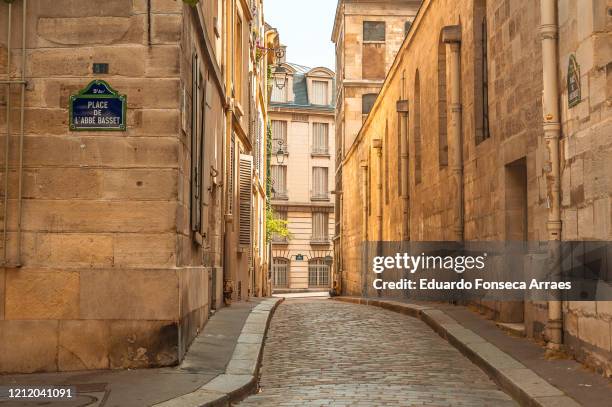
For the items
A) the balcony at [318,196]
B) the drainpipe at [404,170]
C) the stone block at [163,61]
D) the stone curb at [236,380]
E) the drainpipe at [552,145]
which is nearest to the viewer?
the stone curb at [236,380]

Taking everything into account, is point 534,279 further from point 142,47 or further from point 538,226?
point 142,47

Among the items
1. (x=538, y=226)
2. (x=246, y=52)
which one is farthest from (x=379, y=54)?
(x=538, y=226)

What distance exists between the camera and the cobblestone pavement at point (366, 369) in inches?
288

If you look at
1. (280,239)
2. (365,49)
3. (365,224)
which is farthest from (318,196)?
(365,224)

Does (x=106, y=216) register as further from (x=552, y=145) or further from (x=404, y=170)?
(x=404, y=170)

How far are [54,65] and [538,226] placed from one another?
5.53 meters

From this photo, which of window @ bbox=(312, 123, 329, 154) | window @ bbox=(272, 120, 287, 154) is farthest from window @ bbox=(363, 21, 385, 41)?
window @ bbox=(312, 123, 329, 154)

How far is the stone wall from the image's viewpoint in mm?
8031

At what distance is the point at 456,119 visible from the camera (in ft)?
49.8

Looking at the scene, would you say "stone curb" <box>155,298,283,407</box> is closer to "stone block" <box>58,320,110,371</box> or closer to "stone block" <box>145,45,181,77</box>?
"stone block" <box>58,320,110,371</box>

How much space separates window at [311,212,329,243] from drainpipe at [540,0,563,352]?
4555cm

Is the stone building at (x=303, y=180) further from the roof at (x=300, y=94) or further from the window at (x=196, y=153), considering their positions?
the window at (x=196, y=153)

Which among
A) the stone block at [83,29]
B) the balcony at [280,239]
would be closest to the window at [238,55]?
the stone block at [83,29]

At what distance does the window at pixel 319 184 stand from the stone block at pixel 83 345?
47296mm
